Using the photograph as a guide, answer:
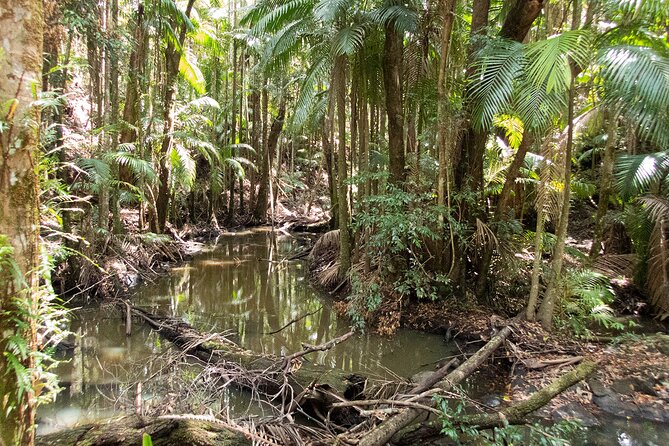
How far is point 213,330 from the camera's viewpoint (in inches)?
278

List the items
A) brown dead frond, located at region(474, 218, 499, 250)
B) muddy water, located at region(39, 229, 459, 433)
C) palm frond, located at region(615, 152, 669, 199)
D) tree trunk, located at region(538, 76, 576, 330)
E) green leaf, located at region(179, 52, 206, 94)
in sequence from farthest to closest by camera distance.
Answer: green leaf, located at region(179, 52, 206, 94) → palm frond, located at region(615, 152, 669, 199) → brown dead frond, located at region(474, 218, 499, 250) → tree trunk, located at region(538, 76, 576, 330) → muddy water, located at region(39, 229, 459, 433)

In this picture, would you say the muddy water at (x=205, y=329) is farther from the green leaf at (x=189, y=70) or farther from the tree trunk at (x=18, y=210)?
the green leaf at (x=189, y=70)

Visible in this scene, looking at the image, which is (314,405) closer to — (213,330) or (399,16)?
(213,330)

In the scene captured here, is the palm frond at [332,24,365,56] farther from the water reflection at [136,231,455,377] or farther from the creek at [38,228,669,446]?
the creek at [38,228,669,446]

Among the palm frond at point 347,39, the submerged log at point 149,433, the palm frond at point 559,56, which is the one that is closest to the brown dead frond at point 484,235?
the palm frond at point 559,56

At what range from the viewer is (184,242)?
1402 centimetres

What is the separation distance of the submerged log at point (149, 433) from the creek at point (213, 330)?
0.22 meters

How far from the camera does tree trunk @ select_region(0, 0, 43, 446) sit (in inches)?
80.4

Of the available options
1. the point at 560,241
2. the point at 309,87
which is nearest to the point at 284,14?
the point at 309,87

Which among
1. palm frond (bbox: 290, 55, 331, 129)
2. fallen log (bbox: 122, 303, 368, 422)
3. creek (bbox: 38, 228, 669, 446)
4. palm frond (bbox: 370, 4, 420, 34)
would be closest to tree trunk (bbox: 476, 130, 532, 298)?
creek (bbox: 38, 228, 669, 446)

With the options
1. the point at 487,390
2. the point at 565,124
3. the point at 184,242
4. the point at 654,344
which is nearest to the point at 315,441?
the point at 487,390

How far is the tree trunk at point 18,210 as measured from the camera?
204 cm

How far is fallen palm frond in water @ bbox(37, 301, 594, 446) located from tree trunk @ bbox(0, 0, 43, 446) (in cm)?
121

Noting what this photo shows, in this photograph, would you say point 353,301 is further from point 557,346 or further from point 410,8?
point 410,8
